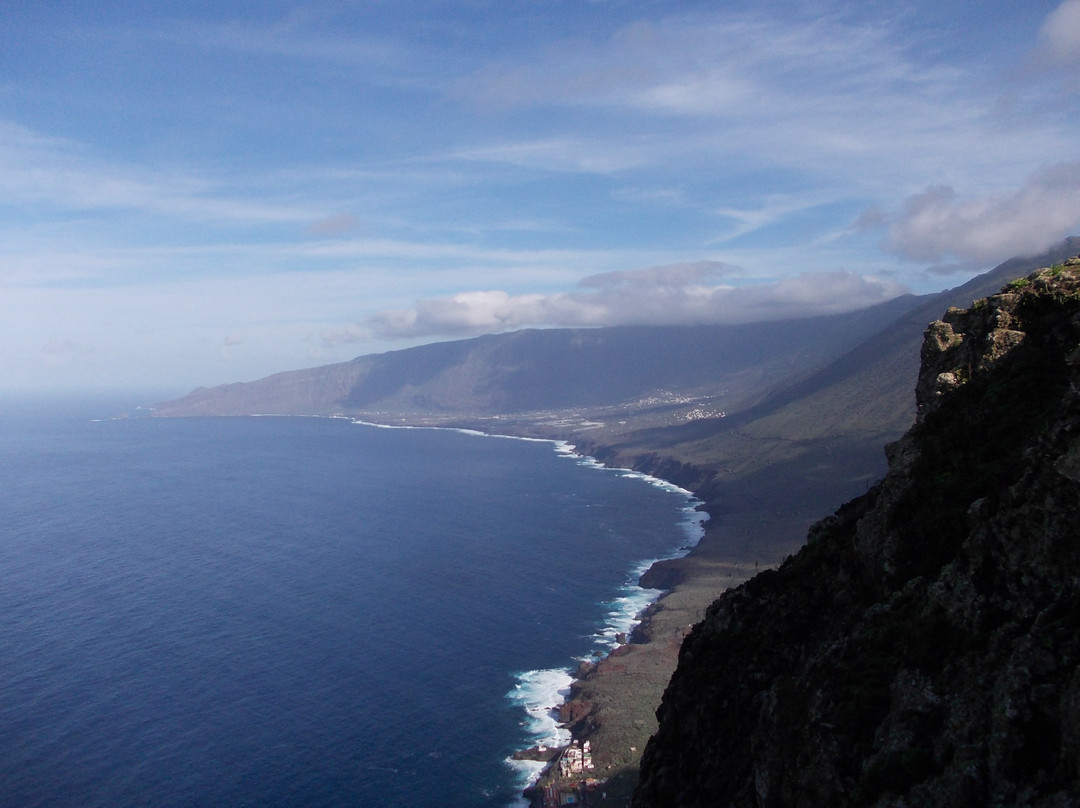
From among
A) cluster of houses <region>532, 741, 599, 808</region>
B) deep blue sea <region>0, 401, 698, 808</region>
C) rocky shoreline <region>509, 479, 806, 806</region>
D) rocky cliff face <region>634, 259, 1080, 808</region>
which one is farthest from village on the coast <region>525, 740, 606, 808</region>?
rocky cliff face <region>634, 259, 1080, 808</region>

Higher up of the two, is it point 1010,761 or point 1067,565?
point 1067,565

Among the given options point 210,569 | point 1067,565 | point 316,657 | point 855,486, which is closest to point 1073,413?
point 1067,565

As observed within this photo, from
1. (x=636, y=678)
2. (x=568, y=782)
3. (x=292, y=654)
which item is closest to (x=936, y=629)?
(x=568, y=782)

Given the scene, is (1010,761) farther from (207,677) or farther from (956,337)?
(207,677)

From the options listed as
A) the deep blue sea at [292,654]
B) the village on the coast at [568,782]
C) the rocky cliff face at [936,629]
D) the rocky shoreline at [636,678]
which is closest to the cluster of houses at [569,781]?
the village on the coast at [568,782]

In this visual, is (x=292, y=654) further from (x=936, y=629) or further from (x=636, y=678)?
(x=936, y=629)

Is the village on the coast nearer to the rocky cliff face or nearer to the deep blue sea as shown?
the deep blue sea
